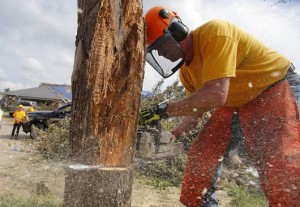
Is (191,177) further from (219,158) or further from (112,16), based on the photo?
(112,16)

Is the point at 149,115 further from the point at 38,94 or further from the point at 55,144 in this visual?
the point at 38,94

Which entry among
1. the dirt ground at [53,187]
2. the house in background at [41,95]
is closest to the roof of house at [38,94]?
the house in background at [41,95]

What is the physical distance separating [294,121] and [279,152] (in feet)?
0.85

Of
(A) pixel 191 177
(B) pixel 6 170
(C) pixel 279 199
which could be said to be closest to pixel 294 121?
(C) pixel 279 199

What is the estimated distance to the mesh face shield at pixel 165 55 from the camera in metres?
2.51

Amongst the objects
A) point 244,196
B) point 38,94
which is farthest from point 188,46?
point 38,94

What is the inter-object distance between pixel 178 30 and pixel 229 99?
68 cm

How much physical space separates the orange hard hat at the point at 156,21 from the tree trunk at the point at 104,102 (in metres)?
0.25

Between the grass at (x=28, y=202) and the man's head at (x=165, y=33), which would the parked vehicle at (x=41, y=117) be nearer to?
the grass at (x=28, y=202)

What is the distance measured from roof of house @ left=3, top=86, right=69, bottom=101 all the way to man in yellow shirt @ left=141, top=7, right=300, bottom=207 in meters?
37.8

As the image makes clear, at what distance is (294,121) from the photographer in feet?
7.59

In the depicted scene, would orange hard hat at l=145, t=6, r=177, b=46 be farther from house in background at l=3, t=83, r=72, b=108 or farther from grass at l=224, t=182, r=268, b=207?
house in background at l=3, t=83, r=72, b=108

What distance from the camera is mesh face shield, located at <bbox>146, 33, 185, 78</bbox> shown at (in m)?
2.51

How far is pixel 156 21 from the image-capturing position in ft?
8.13
